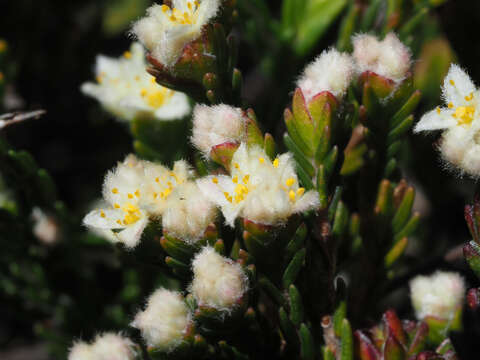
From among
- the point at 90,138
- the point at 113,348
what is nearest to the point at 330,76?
the point at 113,348

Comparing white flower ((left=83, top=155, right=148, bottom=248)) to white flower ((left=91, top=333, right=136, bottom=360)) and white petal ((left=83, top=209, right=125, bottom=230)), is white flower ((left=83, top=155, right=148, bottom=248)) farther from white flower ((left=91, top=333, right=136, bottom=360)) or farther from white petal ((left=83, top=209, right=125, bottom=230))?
white flower ((left=91, top=333, right=136, bottom=360))

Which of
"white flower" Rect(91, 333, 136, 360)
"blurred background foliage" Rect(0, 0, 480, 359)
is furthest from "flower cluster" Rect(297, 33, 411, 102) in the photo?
"white flower" Rect(91, 333, 136, 360)

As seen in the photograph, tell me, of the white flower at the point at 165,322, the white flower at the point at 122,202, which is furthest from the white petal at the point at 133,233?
the white flower at the point at 165,322

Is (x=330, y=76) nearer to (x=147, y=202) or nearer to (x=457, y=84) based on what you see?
(x=457, y=84)

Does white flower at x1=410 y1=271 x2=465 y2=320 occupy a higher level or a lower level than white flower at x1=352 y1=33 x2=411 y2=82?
lower

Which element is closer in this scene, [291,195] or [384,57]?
[291,195]

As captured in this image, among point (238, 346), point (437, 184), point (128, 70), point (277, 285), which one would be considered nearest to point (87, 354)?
point (238, 346)

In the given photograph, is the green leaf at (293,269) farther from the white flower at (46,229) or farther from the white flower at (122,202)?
the white flower at (46,229)
